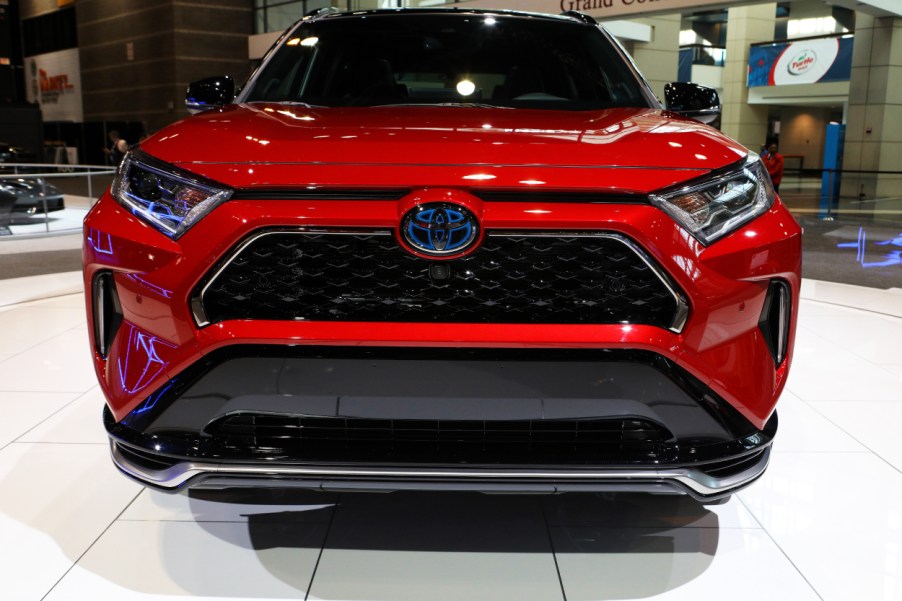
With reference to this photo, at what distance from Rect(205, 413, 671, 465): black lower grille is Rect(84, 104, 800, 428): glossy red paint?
0.18 m

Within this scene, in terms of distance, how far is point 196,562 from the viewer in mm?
1986

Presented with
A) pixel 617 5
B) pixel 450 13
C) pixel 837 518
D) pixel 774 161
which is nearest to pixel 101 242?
pixel 450 13

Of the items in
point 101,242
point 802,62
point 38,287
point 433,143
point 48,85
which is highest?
point 802,62

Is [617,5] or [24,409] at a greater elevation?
[617,5]

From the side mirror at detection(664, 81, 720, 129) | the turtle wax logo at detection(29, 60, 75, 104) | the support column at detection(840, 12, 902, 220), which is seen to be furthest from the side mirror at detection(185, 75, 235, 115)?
the turtle wax logo at detection(29, 60, 75, 104)

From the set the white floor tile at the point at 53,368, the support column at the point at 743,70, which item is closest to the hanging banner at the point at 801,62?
the support column at the point at 743,70

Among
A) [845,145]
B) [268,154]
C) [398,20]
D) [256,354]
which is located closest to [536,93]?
[398,20]

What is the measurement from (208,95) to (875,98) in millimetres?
14244

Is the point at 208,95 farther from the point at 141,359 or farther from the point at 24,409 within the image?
the point at 24,409

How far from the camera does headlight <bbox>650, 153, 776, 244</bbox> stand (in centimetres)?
160

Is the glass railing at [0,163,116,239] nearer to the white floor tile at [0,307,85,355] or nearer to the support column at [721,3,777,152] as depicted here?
the white floor tile at [0,307,85,355]

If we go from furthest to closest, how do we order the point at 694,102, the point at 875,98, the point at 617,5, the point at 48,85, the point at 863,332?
1. the point at 48,85
2. the point at 875,98
3. the point at 617,5
4. the point at 863,332
5. the point at 694,102

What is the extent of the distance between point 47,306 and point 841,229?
9.15 m

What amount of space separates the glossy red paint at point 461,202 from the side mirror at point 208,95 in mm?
883
